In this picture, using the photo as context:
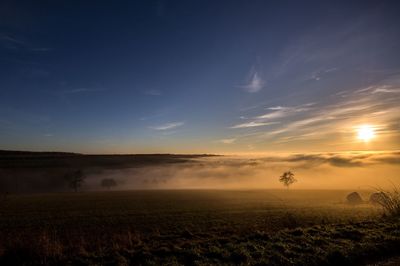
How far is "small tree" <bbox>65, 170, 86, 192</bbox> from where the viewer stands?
519 ft

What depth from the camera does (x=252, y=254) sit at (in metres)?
14.2

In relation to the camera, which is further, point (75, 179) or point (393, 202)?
point (75, 179)

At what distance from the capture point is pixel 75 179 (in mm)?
158500

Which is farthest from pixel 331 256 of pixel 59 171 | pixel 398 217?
pixel 59 171

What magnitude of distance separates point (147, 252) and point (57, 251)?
4.60m

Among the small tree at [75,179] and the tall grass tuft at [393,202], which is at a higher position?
the tall grass tuft at [393,202]

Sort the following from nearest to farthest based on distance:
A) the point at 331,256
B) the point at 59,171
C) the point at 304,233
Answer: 1. the point at 331,256
2. the point at 304,233
3. the point at 59,171

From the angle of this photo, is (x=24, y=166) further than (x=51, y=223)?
Yes

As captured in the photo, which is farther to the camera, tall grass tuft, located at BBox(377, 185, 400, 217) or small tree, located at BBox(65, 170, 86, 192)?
small tree, located at BBox(65, 170, 86, 192)

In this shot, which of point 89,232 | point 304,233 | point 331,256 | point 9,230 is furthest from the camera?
point 9,230

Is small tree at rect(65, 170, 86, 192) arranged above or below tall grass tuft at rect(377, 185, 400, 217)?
below

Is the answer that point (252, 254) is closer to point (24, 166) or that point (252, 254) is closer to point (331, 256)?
point (331, 256)

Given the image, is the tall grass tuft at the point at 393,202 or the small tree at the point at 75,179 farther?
the small tree at the point at 75,179

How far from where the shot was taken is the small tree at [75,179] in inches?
6225
